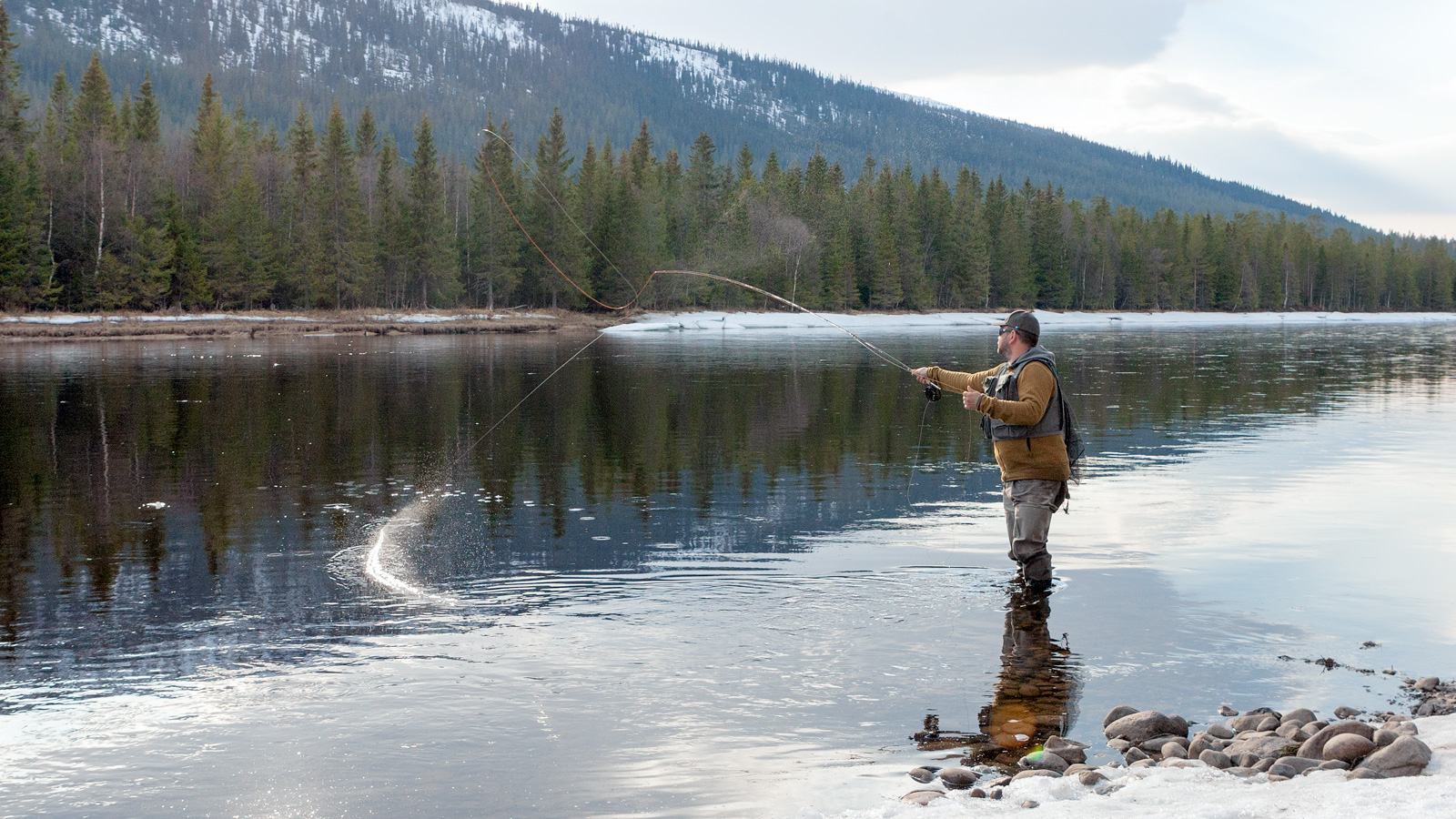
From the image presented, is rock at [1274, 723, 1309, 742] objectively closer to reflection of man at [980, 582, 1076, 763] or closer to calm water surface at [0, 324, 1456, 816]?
calm water surface at [0, 324, 1456, 816]

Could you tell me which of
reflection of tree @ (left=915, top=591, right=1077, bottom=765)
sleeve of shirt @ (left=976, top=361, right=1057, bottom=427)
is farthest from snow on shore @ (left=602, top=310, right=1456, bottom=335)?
reflection of tree @ (left=915, top=591, right=1077, bottom=765)

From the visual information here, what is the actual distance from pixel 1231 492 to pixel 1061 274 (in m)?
110

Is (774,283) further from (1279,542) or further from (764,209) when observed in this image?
(1279,542)

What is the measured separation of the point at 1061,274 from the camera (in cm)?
11856

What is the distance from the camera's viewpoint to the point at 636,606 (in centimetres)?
800

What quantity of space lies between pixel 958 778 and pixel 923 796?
1.15 ft

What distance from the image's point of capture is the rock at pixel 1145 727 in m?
5.50

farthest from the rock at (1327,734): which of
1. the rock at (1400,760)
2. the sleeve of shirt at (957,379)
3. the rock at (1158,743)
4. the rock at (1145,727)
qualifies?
the sleeve of shirt at (957,379)

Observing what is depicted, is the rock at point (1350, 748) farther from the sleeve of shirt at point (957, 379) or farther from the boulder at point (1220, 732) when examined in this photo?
the sleeve of shirt at point (957, 379)

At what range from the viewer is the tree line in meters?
63.8

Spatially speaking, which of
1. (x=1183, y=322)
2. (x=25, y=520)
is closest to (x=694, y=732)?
(x=25, y=520)

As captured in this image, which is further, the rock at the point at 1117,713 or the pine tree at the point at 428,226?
the pine tree at the point at 428,226

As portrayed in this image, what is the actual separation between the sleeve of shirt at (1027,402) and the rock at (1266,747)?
3079 mm

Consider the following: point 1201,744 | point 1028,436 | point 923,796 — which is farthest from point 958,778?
point 1028,436
